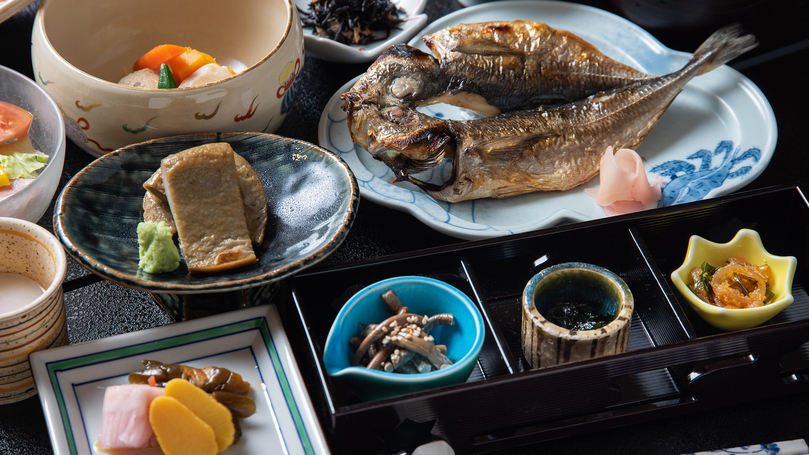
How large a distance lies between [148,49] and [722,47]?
4.70 feet

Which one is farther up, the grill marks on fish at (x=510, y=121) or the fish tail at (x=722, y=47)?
the fish tail at (x=722, y=47)

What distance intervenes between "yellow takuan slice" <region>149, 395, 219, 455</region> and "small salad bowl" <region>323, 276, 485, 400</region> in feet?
0.71

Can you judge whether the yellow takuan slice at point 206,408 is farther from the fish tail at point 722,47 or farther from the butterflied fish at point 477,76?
A: the fish tail at point 722,47

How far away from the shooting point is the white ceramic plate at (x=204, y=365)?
1.06 metres

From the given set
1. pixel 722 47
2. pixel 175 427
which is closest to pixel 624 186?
pixel 722 47

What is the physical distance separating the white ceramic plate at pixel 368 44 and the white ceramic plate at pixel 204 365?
829 millimetres

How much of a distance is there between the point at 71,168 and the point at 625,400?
1.32 metres

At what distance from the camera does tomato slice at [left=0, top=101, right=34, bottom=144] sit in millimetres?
1392

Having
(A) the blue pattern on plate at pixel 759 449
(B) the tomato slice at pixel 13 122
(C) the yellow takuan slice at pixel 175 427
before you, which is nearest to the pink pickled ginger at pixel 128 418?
(C) the yellow takuan slice at pixel 175 427

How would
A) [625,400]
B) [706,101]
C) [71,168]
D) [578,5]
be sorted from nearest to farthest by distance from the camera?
[625,400] < [71,168] < [706,101] < [578,5]

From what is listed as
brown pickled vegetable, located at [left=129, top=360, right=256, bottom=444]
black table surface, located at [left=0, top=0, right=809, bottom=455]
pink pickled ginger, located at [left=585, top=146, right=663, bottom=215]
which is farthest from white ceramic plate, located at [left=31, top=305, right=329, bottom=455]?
pink pickled ginger, located at [left=585, top=146, right=663, bottom=215]

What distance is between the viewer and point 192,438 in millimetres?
996

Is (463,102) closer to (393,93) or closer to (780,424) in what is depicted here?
(393,93)

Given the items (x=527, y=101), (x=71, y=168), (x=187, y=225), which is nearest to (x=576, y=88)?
(x=527, y=101)
